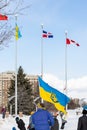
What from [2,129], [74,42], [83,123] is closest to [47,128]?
[83,123]

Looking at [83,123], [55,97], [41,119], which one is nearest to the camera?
[41,119]

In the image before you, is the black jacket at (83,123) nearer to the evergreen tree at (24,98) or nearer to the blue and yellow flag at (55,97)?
the blue and yellow flag at (55,97)

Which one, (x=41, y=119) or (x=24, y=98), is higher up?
(x=41, y=119)

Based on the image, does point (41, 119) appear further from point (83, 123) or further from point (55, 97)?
point (55, 97)

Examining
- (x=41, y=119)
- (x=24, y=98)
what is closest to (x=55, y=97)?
(x=41, y=119)

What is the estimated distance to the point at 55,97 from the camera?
18.6m

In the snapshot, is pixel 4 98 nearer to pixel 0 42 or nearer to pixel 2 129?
pixel 2 129

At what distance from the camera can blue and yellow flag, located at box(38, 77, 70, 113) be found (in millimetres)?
17803

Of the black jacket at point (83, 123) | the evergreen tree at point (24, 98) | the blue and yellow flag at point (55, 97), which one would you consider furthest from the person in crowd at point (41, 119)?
the evergreen tree at point (24, 98)

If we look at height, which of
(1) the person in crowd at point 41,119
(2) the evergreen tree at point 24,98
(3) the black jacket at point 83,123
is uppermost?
(1) the person in crowd at point 41,119

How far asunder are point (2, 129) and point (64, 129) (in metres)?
4.47

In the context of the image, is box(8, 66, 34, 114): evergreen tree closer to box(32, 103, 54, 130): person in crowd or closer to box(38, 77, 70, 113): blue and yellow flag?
box(38, 77, 70, 113): blue and yellow flag

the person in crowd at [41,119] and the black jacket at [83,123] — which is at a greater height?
the person in crowd at [41,119]

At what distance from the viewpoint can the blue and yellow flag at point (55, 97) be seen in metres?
17.8
